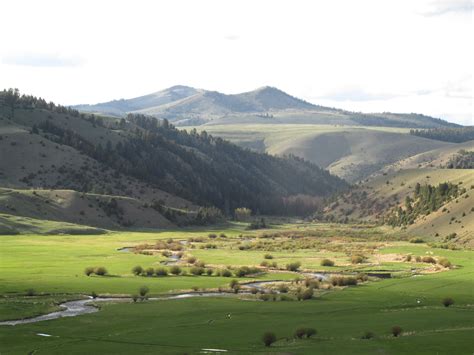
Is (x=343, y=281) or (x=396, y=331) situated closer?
(x=396, y=331)

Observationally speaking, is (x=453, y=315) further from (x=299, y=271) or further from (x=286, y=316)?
(x=299, y=271)

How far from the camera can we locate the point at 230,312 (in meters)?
58.9

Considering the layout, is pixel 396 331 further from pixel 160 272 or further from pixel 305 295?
pixel 160 272

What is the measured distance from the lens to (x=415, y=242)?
13500cm

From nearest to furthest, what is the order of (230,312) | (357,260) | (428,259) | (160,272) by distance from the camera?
(230,312) → (160,272) → (428,259) → (357,260)

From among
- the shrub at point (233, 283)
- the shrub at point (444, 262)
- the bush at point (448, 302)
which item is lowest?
the shrub at point (444, 262)

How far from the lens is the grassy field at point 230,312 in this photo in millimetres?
45156

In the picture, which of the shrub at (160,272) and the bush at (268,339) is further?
the shrub at (160,272)

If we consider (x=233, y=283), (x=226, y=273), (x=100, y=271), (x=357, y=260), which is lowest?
(x=357, y=260)

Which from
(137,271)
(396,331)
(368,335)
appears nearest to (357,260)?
(137,271)

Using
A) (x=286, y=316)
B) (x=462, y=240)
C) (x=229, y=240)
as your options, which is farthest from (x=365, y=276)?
(x=229, y=240)

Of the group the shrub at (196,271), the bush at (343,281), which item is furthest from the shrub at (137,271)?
the bush at (343,281)

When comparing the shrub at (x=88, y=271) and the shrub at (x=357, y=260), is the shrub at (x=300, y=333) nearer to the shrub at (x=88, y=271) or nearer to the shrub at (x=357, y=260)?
the shrub at (x=88, y=271)

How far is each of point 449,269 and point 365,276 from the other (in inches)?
472
